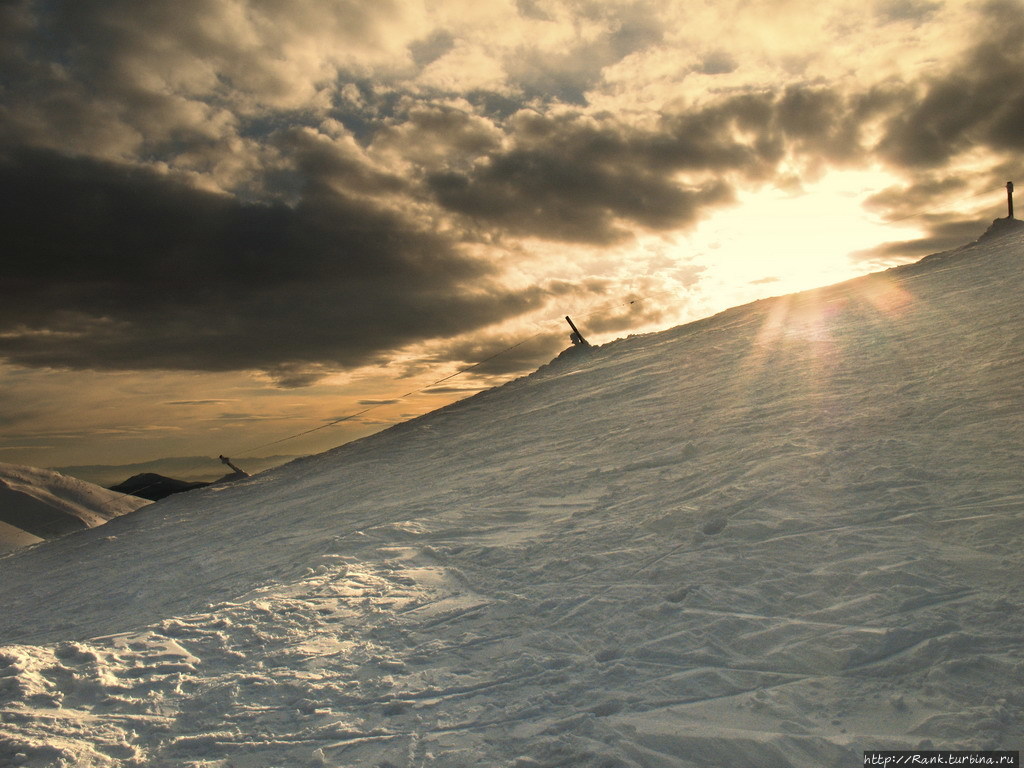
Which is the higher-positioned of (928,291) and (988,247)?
(988,247)

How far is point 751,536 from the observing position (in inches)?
216

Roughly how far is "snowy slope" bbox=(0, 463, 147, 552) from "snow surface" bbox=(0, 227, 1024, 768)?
1878cm

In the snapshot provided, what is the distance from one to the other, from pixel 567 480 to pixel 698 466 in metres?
1.74

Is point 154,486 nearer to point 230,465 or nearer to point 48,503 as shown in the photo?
point 48,503

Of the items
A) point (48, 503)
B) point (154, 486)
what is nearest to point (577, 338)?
point (48, 503)

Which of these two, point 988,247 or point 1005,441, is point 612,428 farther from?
point 988,247

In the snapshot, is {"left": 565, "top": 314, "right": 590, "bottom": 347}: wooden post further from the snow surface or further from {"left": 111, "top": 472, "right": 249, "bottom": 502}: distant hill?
{"left": 111, "top": 472, "right": 249, "bottom": 502}: distant hill

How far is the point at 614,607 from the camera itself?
4.82 meters

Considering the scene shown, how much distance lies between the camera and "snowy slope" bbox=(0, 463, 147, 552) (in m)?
25.6

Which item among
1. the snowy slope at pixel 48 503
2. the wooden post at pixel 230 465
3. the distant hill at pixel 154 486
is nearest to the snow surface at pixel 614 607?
the wooden post at pixel 230 465

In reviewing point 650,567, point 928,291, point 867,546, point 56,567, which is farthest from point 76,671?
point 928,291

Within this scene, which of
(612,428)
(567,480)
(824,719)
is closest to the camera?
(824,719)

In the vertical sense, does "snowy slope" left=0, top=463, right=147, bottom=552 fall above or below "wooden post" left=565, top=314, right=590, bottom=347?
below

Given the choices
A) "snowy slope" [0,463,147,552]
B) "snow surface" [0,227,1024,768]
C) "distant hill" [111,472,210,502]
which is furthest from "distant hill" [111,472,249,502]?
"snow surface" [0,227,1024,768]
